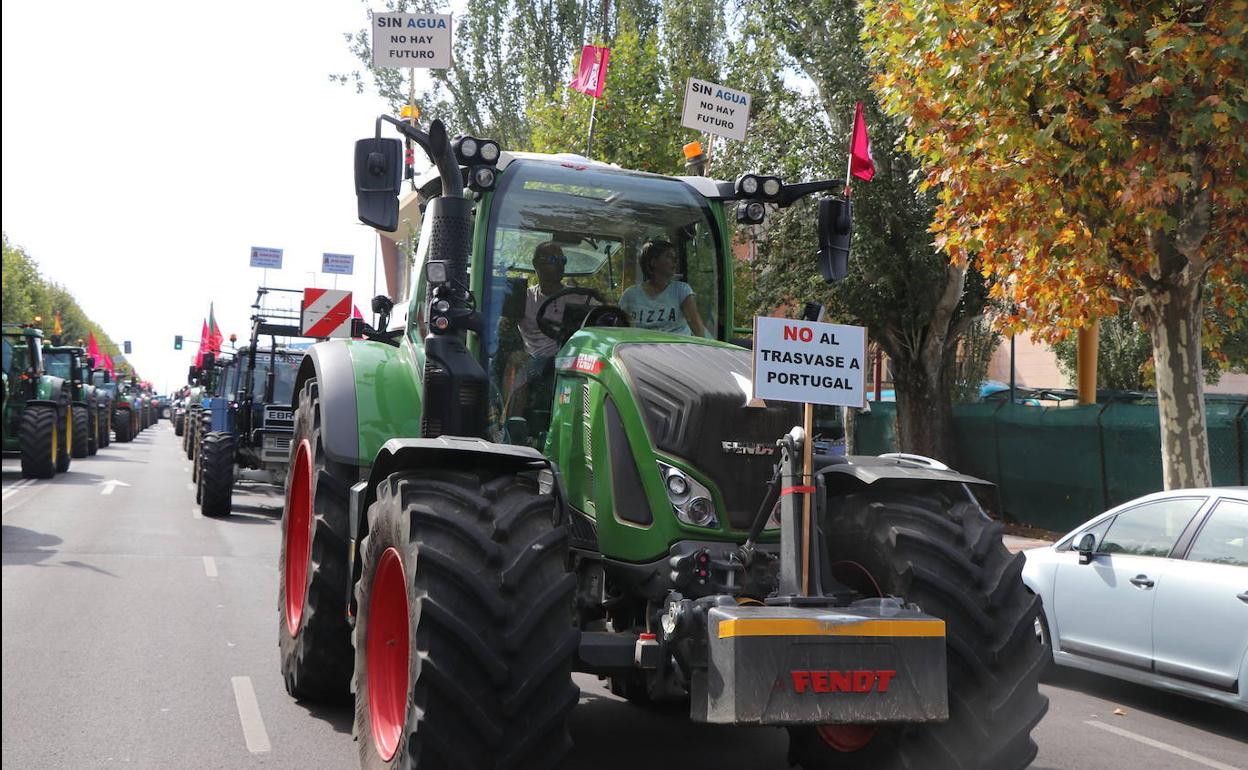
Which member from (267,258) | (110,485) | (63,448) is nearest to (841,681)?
(110,485)

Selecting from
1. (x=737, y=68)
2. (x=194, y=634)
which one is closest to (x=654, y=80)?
(x=737, y=68)

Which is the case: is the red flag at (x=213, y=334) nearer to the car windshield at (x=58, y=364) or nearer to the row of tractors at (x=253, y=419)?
the car windshield at (x=58, y=364)

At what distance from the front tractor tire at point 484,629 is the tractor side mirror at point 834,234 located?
2.17 metres

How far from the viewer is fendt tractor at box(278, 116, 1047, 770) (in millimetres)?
4164

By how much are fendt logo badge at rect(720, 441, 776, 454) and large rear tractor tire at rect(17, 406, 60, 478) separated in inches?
849

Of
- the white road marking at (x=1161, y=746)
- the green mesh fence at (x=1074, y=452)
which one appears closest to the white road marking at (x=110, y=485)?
the green mesh fence at (x=1074, y=452)

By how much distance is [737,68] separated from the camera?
22500mm

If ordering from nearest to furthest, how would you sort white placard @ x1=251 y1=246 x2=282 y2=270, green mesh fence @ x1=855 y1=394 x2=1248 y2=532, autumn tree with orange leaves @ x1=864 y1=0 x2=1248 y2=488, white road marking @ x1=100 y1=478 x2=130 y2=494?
autumn tree with orange leaves @ x1=864 y1=0 x2=1248 y2=488, green mesh fence @ x1=855 y1=394 x2=1248 y2=532, white road marking @ x1=100 y1=478 x2=130 y2=494, white placard @ x1=251 y1=246 x2=282 y2=270

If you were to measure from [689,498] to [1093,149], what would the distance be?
7419mm

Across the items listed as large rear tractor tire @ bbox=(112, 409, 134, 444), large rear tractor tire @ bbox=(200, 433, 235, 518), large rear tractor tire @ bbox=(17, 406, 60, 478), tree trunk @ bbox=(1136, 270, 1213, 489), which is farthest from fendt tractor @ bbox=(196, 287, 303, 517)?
large rear tractor tire @ bbox=(112, 409, 134, 444)

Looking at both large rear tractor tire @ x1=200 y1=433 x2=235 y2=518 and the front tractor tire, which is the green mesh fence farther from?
the front tractor tire

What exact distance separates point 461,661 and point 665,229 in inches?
110

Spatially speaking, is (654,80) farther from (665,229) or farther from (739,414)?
(739,414)

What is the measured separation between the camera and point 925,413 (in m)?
21.4
